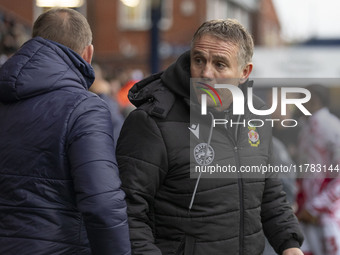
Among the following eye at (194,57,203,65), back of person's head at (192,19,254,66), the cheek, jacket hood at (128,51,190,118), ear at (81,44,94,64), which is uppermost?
back of person's head at (192,19,254,66)

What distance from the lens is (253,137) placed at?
272 centimetres

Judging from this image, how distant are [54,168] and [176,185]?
510 mm

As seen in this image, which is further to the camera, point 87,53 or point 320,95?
point 320,95

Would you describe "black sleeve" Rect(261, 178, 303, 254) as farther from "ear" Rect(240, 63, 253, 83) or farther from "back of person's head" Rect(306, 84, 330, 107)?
"back of person's head" Rect(306, 84, 330, 107)

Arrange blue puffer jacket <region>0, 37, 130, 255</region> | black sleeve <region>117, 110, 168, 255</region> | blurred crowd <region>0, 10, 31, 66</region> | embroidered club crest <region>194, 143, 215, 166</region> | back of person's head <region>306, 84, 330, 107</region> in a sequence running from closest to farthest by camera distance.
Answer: blue puffer jacket <region>0, 37, 130, 255</region>
black sleeve <region>117, 110, 168, 255</region>
embroidered club crest <region>194, 143, 215, 166</region>
back of person's head <region>306, 84, 330, 107</region>
blurred crowd <region>0, 10, 31, 66</region>

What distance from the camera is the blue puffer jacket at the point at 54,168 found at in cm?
226

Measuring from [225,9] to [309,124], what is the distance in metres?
24.1

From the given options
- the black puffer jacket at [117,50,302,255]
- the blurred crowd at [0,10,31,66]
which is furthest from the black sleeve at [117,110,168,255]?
the blurred crowd at [0,10,31,66]

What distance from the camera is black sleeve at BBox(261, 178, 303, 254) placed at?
2.84 m

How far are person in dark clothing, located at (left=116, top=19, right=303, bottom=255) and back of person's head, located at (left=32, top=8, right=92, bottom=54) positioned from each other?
1.09 feet

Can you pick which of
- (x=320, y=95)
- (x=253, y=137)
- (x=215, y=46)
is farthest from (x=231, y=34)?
(x=320, y=95)

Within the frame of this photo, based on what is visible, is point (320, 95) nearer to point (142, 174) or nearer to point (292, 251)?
point (292, 251)

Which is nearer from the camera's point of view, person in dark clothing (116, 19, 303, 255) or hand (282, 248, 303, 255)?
person in dark clothing (116, 19, 303, 255)

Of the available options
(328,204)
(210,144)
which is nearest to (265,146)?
(210,144)
